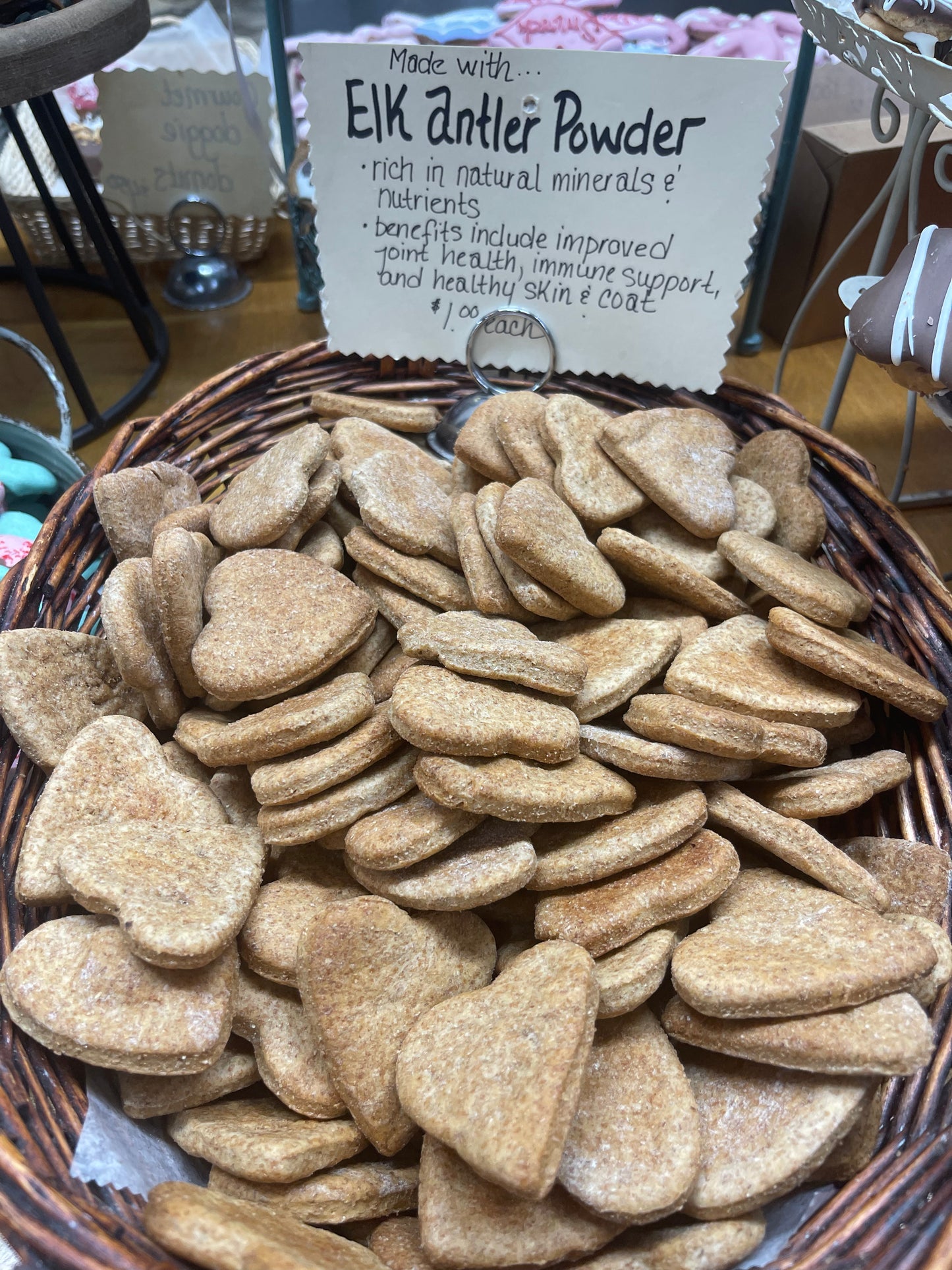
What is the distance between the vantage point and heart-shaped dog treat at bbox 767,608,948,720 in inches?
35.7

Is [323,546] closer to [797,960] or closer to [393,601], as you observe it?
[393,601]

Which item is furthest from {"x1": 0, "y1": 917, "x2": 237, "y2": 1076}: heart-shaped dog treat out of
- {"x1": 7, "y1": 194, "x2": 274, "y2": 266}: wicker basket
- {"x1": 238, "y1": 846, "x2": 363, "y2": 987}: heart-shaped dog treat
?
{"x1": 7, "y1": 194, "x2": 274, "y2": 266}: wicker basket

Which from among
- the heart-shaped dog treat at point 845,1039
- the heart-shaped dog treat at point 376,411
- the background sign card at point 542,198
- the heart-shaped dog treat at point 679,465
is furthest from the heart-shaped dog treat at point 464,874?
the background sign card at point 542,198

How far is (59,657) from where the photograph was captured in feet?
3.34

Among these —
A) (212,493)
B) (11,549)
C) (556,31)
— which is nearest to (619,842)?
(212,493)

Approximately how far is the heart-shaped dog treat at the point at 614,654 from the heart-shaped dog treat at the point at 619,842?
0.37 ft

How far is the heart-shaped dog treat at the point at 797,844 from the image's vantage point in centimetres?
84

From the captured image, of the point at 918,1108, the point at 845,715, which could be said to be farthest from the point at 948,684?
the point at 918,1108

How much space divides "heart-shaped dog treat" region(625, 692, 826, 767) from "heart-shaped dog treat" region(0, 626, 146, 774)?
62cm

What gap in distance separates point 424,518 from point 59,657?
1.49ft

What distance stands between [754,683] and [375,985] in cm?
48

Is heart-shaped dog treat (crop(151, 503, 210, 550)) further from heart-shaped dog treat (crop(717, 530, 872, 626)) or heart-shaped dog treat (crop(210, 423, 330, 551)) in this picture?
heart-shaped dog treat (crop(717, 530, 872, 626))

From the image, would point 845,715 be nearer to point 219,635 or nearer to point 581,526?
point 581,526

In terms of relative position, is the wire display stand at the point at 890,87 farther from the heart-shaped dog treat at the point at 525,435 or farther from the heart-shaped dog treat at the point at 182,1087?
the heart-shaped dog treat at the point at 182,1087
